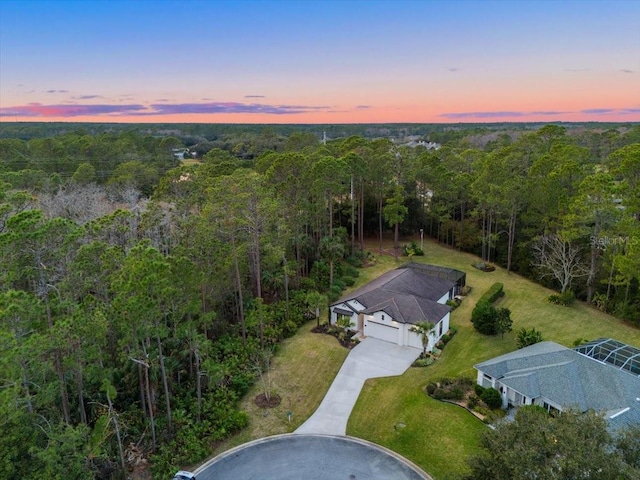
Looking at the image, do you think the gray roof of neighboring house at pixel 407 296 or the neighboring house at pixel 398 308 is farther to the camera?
the gray roof of neighboring house at pixel 407 296

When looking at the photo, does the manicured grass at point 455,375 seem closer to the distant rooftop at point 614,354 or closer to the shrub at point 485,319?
the shrub at point 485,319

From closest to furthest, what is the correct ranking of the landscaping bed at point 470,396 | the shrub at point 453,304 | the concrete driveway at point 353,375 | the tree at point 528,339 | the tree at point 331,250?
the concrete driveway at point 353,375, the landscaping bed at point 470,396, the tree at point 528,339, the shrub at point 453,304, the tree at point 331,250

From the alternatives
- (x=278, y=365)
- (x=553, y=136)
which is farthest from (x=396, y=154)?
(x=278, y=365)

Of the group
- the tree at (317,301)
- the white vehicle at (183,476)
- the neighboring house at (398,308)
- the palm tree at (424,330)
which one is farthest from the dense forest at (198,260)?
the palm tree at (424,330)

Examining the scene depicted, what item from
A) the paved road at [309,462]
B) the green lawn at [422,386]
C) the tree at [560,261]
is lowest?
the paved road at [309,462]

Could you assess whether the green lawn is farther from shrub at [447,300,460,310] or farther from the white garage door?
the white garage door

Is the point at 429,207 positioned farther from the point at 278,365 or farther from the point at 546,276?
the point at 278,365

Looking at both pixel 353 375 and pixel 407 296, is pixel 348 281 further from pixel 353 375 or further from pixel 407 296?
pixel 353 375
